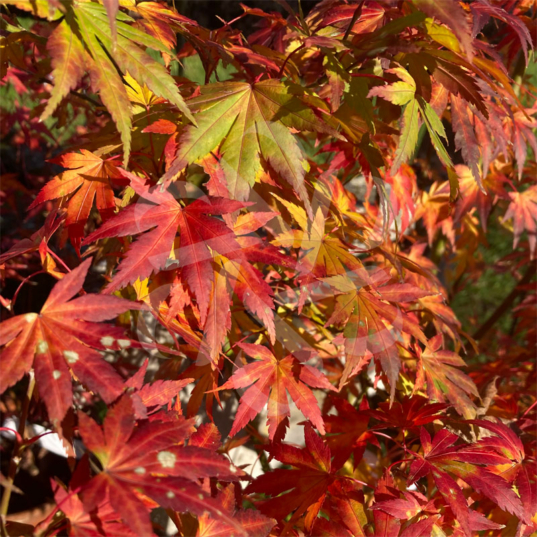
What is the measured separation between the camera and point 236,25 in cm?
271

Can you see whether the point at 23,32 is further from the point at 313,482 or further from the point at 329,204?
the point at 313,482

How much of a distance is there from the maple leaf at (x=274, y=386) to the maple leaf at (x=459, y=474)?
181 millimetres

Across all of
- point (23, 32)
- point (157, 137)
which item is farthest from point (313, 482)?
point (23, 32)

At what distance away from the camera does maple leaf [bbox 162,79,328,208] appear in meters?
0.69

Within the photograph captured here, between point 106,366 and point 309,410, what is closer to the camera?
point 106,366

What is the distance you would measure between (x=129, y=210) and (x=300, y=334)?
52cm

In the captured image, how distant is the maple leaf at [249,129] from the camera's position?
2.27 ft

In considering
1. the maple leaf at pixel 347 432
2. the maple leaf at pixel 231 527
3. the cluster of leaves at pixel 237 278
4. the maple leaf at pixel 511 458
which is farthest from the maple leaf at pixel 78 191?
the maple leaf at pixel 511 458

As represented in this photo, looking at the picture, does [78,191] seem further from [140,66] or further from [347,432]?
[347,432]

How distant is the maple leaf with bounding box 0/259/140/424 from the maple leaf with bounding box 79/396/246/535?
3 cm

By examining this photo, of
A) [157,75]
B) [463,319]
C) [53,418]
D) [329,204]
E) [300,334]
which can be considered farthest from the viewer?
[463,319]

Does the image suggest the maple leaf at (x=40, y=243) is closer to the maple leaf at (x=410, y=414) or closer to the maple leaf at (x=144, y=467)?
the maple leaf at (x=144, y=467)

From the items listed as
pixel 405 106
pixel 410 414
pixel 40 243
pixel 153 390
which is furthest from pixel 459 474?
pixel 40 243

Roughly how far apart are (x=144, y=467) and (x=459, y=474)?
516mm
